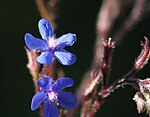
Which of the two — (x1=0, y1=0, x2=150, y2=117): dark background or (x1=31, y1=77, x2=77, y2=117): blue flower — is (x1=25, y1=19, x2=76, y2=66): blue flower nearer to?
(x1=31, y1=77, x2=77, y2=117): blue flower

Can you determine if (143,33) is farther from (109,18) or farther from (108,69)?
(108,69)

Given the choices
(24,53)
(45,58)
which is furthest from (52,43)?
(24,53)

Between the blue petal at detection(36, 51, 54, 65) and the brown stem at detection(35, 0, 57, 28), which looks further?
the brown stem at detection(35, 0, 57, 28)

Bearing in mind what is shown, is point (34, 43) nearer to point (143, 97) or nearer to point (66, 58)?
point (66, 58)

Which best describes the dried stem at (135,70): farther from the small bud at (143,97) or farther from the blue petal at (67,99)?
the blue petal at (67,99)

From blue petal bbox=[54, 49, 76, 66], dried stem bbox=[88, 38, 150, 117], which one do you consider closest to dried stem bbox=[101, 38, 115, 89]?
dried stem bbox=[88, 38, 150, 117]

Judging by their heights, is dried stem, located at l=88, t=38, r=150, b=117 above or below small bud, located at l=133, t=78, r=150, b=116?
above

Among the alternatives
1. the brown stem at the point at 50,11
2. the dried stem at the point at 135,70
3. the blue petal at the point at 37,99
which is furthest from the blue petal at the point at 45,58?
the brown stem at the point at 50,11
